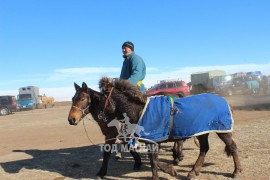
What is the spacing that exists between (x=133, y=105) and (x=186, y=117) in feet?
3.06

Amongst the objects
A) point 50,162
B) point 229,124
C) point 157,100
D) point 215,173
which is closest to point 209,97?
point 229,124

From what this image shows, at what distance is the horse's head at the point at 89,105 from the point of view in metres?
6.00

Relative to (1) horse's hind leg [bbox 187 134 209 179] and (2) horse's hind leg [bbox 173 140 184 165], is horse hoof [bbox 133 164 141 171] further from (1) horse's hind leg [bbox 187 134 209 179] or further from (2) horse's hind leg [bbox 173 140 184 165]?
(1) horse's hind leg [bbox 187 134 209 179]

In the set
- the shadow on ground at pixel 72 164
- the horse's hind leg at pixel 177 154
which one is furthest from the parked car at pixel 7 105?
the horse's hind leg at pixel 177 154

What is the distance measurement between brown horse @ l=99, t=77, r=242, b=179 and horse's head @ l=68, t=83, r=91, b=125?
0.35 metres

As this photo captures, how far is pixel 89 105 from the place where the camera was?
244 inches

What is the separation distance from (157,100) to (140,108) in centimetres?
33

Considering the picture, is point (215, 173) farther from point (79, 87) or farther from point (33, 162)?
point (33, 162)

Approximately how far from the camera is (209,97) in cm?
617

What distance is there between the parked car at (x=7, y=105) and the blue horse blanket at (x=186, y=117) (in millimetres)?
31453

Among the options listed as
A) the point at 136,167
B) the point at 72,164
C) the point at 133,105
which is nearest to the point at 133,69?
the point at 133,105

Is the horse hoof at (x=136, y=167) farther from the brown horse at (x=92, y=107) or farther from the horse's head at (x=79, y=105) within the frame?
the horse's head at (x=79, y=105)

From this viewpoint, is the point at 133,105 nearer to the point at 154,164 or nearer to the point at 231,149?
the point at 154,164

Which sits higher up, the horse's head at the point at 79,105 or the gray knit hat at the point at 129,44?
the gray knit hat at the point at 129,44
